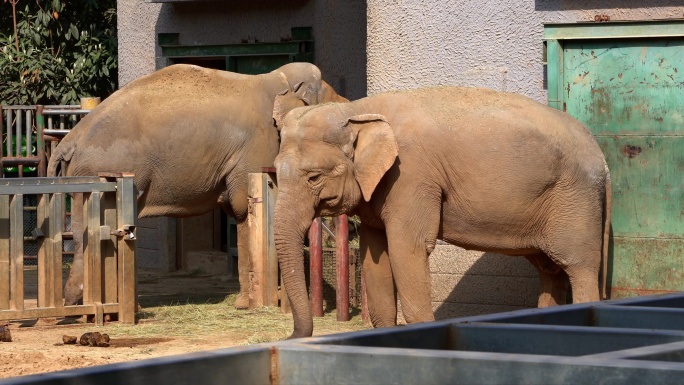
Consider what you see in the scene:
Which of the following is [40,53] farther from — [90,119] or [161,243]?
[90,119]

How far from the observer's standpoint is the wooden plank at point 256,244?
1103cm

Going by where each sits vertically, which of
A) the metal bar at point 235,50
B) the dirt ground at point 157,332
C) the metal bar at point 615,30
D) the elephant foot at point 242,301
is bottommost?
the dirt ground at point 157,332

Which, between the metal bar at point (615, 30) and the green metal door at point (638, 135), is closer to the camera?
the metal bar at point (615, 30)

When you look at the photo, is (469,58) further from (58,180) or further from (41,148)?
(41,148)

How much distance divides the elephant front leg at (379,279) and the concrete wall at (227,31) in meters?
5.10

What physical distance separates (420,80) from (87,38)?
1086 centimetres

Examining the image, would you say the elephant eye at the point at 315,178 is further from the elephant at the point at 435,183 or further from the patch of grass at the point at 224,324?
the patch of grass at the point at 224,324

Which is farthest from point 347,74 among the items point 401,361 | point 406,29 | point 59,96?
point 401,361

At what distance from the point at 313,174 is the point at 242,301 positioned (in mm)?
3565

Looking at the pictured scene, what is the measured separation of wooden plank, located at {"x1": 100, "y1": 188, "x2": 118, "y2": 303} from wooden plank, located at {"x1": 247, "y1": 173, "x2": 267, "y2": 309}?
1309 mm

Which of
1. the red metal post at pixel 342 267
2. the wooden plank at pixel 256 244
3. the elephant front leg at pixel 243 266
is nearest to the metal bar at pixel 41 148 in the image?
the elephant front leg at pixel 243 266

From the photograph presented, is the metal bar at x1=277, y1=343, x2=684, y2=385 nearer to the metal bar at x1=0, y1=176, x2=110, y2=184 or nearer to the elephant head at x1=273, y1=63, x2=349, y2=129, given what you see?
the metal bar at x1=0, y1=176, x2=110, y2=184

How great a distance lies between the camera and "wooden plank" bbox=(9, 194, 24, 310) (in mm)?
9758

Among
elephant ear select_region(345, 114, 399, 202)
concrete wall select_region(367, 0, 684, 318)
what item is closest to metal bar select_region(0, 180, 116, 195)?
concrete wall select_region(367, 0, 684, 318)
